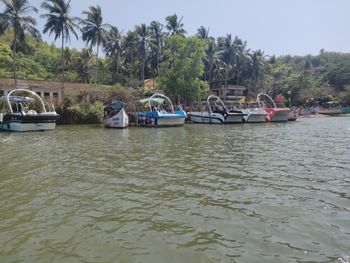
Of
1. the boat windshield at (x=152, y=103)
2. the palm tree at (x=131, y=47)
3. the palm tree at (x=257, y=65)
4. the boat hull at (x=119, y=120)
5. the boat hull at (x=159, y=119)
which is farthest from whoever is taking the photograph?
the palm tree at (x=257, y=65)

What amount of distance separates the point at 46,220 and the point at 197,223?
137 inches

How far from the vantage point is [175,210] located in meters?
9.00

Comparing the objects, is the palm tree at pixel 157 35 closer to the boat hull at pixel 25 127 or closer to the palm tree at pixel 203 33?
the palm tree at pixel 203 33

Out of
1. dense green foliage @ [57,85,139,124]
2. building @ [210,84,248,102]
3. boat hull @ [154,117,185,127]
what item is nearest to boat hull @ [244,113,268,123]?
boat hull @ [154,117,185,127]

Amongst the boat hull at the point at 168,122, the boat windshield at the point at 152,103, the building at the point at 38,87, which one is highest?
the building at the point at 38,87

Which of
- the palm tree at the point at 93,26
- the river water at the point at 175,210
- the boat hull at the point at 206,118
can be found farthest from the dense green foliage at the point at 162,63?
the river water at the point at 175,210

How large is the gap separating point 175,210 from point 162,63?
6762 cm

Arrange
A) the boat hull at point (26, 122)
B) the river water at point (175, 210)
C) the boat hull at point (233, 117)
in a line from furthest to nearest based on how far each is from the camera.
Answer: the boat hull at point (233, 117) < the boat hull at point (26, 122) < the river water at point (175, 210)

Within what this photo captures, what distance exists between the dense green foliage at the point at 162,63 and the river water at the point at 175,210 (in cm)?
3475

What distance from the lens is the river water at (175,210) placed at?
656cm

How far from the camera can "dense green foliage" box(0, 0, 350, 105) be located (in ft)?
198

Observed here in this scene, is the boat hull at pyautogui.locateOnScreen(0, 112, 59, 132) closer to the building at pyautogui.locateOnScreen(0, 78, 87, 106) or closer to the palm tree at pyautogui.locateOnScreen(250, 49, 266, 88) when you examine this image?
the building at pyautogui.locateOnScreen(0, 78, 87, 106)

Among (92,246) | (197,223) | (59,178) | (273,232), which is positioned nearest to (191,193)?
(197,223)

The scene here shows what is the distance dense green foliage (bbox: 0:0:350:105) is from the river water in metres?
34.7
